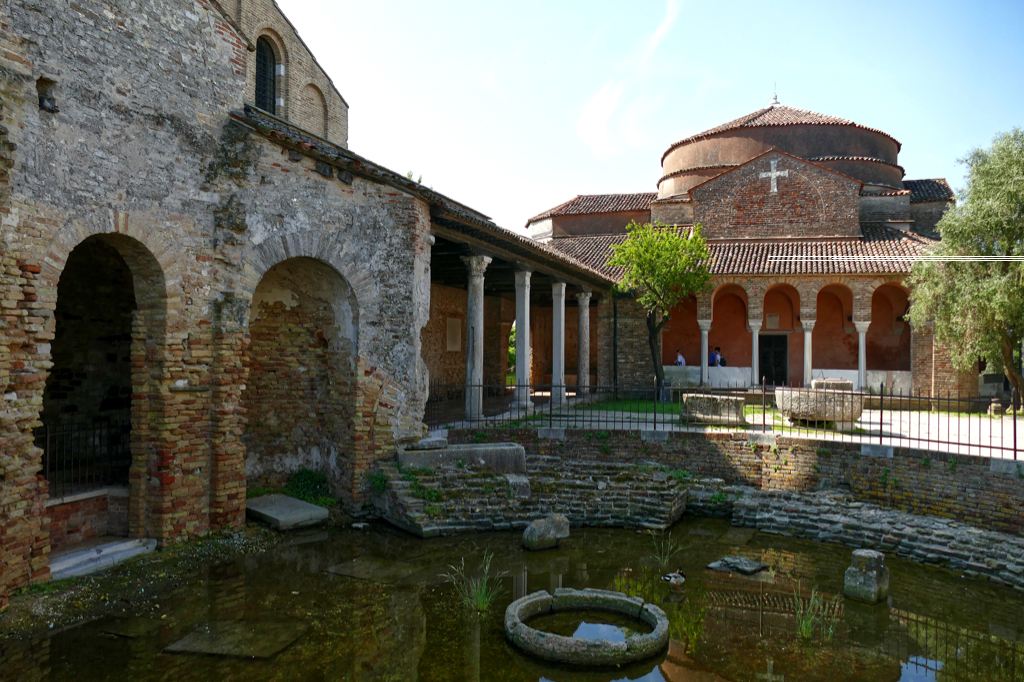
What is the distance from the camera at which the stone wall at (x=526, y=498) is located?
364 inches

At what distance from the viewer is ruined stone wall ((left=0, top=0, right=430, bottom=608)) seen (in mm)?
6379

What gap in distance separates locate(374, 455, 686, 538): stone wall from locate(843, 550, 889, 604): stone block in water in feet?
9.54

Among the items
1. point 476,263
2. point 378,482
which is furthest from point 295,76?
point 378,482

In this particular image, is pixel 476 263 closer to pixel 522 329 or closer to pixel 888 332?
pixel 522 329

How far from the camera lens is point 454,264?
15.6m

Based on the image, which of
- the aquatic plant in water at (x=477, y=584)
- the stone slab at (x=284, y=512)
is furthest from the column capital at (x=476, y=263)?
the aquatic plant in water at (x=477, y=584)

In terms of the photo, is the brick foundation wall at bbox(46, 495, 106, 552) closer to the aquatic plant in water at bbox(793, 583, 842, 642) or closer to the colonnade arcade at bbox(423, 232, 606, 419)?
the colonnade arcade at bbox(423, 232, 606, 419)

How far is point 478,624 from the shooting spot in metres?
6.28

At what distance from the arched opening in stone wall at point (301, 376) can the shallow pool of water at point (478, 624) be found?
6.15ft

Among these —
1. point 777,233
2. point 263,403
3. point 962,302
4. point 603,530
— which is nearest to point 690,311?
point 777,233

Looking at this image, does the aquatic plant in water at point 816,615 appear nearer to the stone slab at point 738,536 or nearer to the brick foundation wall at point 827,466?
the stone slab at point 738,536

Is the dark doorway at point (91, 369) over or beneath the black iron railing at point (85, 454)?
over

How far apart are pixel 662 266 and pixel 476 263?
7507mm

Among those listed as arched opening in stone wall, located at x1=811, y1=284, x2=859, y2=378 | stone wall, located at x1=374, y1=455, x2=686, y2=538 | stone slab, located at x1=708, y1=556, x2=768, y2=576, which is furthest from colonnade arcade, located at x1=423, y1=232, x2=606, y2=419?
arched opening in stone wall, located at x1=811, y1=284, x2=859, y2=378
